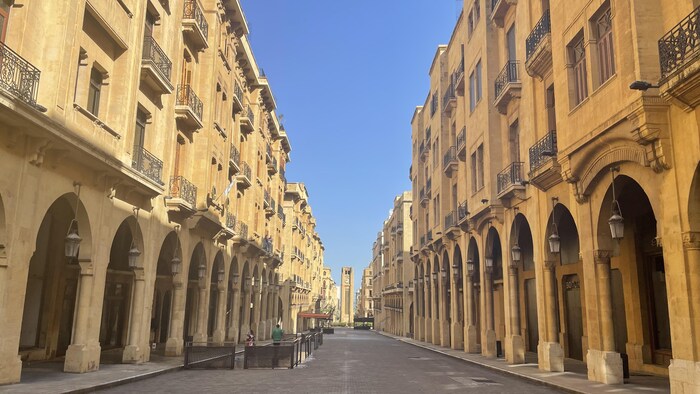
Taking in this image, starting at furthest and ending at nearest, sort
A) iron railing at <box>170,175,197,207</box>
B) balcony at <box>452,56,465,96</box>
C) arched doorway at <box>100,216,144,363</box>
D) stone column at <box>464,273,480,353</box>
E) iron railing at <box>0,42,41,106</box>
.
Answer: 1. balcony at <box>452,56,465,96</box>
2. stone column at <box>464,273,480,353</box>
3. arched doorway at <box>100,216,144,363</box>
4. iron railing at <box>170,175,197,207</box>
5. iron railing at <box>0,42,41,106</box>

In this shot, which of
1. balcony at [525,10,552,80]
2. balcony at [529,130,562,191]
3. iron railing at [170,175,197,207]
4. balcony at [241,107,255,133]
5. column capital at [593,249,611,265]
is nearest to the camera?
column capital at [593,249,611,265]

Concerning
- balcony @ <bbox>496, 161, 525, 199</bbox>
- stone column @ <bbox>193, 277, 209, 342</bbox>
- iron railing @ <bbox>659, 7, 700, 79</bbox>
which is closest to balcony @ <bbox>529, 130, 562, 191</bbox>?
balcony @ <bbox>496, 161, 525, 199</bbox>

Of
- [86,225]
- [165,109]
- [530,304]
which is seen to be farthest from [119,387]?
[530,304]

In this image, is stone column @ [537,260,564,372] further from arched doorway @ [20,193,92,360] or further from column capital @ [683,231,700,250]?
arched doorway @ [20,193,92,360]

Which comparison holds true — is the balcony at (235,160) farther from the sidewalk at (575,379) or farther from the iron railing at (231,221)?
the sidewalk at (575,379)

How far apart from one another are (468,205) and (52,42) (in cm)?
2137

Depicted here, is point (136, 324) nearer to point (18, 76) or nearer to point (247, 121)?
point (18, 76)

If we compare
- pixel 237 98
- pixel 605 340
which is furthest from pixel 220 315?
pixel 605 340

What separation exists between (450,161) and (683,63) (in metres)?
22.9

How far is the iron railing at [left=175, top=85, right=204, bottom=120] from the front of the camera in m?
22.8

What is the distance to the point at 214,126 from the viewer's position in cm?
2738

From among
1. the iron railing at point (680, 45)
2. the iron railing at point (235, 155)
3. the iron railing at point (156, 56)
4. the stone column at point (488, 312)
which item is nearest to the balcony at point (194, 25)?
the iron railing at point (156, 56)

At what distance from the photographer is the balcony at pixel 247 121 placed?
34547 mm

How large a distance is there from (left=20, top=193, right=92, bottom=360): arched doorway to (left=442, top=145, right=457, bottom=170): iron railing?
21679 millimetres
